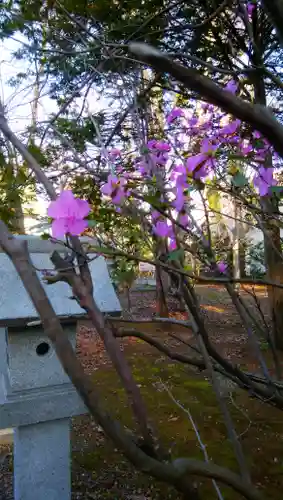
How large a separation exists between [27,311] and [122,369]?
1.14 metres

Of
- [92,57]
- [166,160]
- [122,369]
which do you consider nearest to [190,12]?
[92,57]

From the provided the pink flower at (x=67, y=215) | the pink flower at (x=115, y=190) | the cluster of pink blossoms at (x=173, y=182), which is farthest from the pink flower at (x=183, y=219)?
the pink flower at (x=67, y=215)

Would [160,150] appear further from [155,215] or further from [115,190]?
[115,190]

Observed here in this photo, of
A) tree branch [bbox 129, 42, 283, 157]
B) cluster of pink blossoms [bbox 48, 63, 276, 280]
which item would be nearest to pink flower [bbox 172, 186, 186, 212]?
cluster of pink blossoms [bbox 48, 63, 276, 280]

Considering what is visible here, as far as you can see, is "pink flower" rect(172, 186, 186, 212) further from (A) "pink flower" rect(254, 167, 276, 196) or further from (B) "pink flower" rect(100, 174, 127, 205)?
(A) "pink flower" rect(254, 167, 276, 196)

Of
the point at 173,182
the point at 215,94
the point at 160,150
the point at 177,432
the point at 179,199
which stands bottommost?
the point at 177,432

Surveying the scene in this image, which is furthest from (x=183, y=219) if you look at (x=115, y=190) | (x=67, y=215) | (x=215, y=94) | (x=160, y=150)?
(x=215, y=94)

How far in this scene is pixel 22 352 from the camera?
1.86 metres

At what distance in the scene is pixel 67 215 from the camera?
78cm

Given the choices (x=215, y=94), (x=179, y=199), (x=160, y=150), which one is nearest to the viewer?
(x=215, y=94)

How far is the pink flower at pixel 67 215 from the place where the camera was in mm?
766

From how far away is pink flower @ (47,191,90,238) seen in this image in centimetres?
77

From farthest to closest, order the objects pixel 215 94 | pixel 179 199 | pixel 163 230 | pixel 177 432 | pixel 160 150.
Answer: pixel 177 432, pixel 160 150, pixel 163 230, pixel 179 199, pixel 215 94

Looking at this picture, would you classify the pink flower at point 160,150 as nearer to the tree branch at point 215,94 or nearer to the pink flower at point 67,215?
the pink flower at point 67,215
